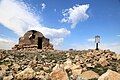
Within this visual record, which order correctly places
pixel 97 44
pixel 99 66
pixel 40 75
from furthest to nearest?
pixel 97 44 → pixel 99 66 → pixel 40 75

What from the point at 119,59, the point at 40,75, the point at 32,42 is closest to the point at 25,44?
the point at 32,42

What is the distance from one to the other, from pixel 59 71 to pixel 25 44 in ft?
119

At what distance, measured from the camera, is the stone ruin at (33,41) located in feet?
153

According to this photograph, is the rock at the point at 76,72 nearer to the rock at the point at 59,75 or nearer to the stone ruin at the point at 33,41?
the rock at the point at 59,75

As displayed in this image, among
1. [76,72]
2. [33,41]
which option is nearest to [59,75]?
[76,72]

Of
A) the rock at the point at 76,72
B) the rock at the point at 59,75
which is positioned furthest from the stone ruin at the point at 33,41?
the rock at the point at 59,75

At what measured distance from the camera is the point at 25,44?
46938 mm

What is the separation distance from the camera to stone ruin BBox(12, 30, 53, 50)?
4672cm

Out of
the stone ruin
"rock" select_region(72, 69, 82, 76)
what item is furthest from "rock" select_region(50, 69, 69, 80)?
the stone ruin

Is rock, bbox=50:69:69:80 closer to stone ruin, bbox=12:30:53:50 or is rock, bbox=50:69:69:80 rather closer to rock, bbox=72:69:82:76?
rock, bbox=72:69:82:76

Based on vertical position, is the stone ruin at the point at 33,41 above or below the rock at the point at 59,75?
above

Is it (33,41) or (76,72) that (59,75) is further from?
(33,41)

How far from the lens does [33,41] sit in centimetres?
4741

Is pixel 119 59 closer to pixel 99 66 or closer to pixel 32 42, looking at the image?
pixel 99 66
